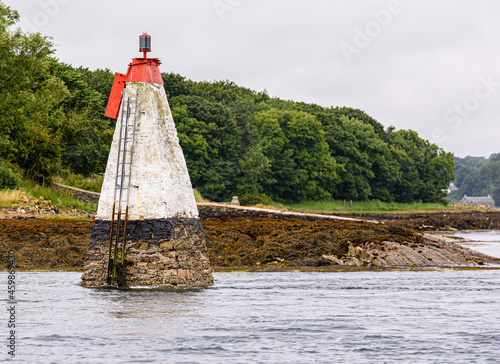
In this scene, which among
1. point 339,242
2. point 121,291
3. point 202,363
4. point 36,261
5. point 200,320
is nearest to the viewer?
point 202,363

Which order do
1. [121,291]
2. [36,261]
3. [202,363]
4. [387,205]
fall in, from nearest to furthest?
[202,363]
[121,291]
[36,261]
[387,205]

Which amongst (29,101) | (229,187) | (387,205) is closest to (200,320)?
(29,101)

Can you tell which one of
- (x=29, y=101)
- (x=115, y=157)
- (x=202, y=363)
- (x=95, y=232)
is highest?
(x=29, y=101)

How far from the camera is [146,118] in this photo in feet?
58.0

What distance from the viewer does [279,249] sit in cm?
2945

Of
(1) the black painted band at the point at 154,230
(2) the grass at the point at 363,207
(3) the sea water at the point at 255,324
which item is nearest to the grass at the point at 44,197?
(3) the sea water at the point at 255,324

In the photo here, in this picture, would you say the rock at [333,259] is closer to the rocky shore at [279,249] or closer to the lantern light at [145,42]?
the rocky shore at [279,249]

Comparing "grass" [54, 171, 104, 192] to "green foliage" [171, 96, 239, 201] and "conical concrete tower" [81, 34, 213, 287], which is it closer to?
"green foliage" [171, 96, 239, 201]

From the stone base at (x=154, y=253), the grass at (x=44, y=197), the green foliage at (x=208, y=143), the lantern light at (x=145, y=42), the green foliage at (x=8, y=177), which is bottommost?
the stone base at (x=154, y=253)

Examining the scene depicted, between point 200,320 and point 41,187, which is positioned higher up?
point 41,187

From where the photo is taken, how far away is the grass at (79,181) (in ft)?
175

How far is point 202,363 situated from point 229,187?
7535cm

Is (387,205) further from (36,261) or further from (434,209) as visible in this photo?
(36,261)

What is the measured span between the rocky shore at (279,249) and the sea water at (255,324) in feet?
17.0
